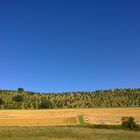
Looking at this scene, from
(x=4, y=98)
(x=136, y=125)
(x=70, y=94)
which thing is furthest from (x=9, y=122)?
(x=70, y=94)

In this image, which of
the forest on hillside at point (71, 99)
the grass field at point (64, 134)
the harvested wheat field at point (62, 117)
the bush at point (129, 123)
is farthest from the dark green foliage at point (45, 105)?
the grass field at point (64, 134)

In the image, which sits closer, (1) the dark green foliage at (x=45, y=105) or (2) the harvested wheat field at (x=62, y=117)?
(2) the harvested wheat field at (x=62, y=117)

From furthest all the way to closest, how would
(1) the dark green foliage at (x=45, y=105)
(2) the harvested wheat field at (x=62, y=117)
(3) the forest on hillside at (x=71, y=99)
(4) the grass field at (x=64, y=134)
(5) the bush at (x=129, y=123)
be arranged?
1. (3) the forest on hillside at (x=71, y=99)
2. (1) the dark green foliage at (x=45, y=105)
3. (2) the harvested wheat field at (x=62, y=117)
4. (5) the bush at (x=129, y=123)
5. (4) the grass field at (x=64, y=134)

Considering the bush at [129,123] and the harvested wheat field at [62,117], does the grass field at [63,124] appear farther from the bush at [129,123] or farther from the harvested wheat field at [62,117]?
the bush at [129,123]

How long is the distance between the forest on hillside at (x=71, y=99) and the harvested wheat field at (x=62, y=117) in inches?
573

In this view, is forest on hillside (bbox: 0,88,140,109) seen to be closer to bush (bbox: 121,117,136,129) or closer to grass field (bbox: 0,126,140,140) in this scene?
bush (bbox: 121,117,136,129)

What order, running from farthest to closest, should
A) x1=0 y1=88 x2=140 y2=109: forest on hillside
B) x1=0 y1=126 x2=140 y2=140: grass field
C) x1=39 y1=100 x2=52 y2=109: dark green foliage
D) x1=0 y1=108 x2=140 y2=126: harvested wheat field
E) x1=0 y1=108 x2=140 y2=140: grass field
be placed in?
x1=0 y1=88 x2=140 y2=109: forest on hillside → x1=39 y1=100 x2=52 y2=109: dark green foliage → x1=0 y1=108 x2=140 y2=126: harvested wheat field → x1=0 y1=108 x2=140 y2=140: grass field → x1=0 y1=126 x2=140 y2=140: grass field

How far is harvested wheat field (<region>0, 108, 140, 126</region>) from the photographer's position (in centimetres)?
6812

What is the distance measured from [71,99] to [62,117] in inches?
1318

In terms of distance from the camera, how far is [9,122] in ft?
226

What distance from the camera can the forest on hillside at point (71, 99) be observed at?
319 feet

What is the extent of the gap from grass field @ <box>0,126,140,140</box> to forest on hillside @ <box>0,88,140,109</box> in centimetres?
3749

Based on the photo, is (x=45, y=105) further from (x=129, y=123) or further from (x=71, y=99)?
(x=129, y=123)

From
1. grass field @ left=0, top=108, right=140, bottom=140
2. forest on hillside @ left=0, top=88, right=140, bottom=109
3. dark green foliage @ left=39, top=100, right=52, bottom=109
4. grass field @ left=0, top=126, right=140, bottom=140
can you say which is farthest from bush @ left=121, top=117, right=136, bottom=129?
dark green foliage @ left=39, top=100, right=52, bottom=109
